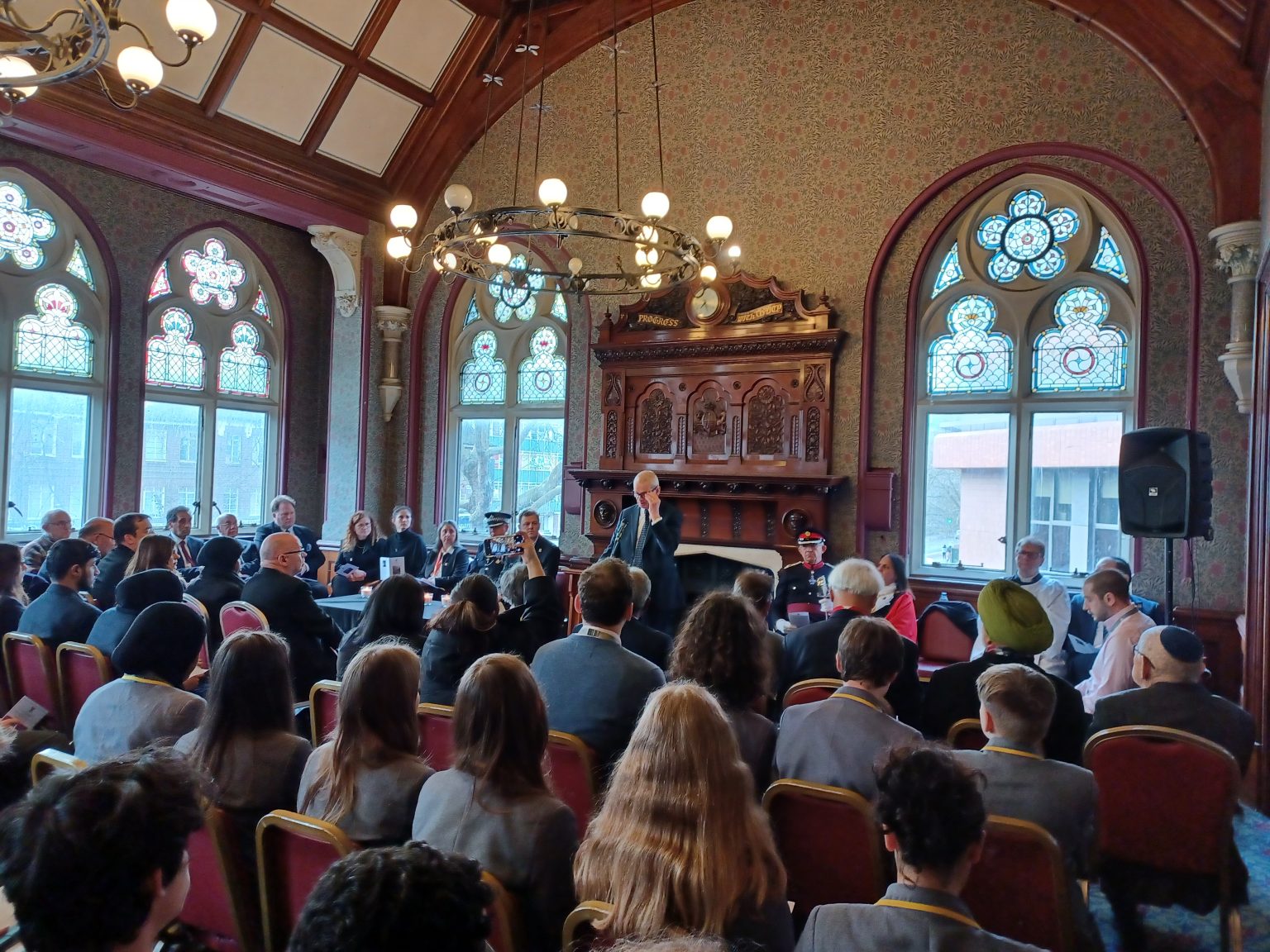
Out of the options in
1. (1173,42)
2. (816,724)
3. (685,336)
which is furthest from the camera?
(685,336)

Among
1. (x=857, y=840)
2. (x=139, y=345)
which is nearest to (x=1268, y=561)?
(x=857, y=840)

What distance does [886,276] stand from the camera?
772cm

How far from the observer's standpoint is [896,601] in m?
5.05

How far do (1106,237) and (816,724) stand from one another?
6076mm

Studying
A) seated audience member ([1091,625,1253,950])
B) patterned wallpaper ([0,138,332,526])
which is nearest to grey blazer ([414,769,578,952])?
seated audience member ([1091,625,1253,950])

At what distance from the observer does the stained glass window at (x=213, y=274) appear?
29.6 feet

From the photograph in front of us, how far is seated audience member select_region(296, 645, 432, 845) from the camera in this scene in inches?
86.7

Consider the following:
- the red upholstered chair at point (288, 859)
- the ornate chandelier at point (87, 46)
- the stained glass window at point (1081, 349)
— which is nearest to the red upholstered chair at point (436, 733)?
the red upholstered chair at point (288, 859)

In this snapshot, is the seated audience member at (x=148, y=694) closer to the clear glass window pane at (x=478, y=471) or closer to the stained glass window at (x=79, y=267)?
the stained glass window at (x=79, y=267)

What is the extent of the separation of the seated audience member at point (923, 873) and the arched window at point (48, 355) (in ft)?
27.3

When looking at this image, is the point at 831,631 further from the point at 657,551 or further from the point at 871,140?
the point at 871,140

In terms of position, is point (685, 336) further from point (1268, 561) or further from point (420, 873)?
point (420, 873)

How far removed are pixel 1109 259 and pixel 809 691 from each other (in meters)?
5.47

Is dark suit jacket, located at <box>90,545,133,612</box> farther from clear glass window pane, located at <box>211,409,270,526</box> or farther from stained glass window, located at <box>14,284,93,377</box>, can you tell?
clear glass window pane, located at <box>211,409,270,526</box>
